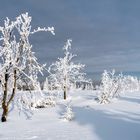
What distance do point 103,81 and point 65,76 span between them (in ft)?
33.0

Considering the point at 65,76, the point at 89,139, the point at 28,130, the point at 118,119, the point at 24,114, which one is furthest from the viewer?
the point at 65,76

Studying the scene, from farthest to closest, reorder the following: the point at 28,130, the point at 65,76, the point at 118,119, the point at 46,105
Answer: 1. the point at 65,76
2. the point at 46,105
3. the point at 118,119
4. the point at 28,130

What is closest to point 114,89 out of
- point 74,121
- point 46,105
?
point 46,105

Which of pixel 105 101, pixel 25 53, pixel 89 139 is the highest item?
pixel 25 53

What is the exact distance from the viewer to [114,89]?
35.8 metres

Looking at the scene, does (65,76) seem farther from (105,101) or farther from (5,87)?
(5,87)

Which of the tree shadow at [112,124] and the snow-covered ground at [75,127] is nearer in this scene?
the tree shadow at [112,124]

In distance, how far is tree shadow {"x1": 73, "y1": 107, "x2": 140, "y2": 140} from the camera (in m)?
16.5

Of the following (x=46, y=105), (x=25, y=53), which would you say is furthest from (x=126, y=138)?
(x=46, y=105)

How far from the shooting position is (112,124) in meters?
19.5

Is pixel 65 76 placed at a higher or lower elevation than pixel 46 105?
higher

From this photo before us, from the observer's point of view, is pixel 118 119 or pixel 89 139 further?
pixel 118 119

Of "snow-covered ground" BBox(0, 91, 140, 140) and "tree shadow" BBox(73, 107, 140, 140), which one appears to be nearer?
"tree shadow" BBox(73, 107, 140, 140)

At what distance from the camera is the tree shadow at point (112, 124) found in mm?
16453
